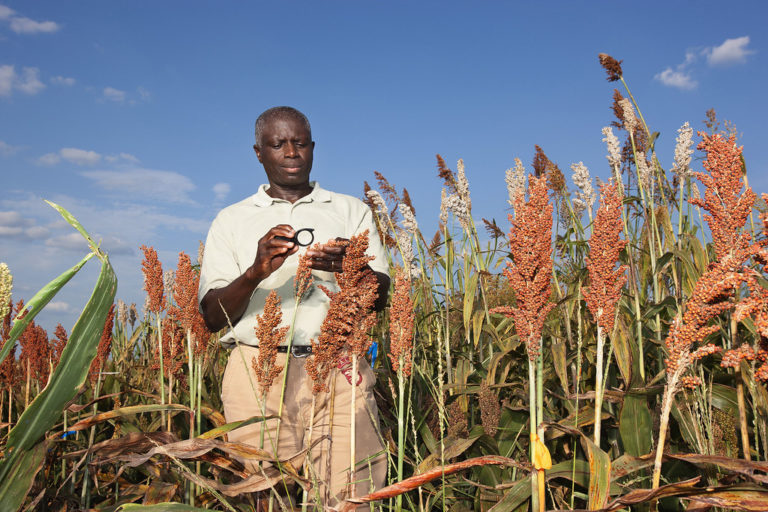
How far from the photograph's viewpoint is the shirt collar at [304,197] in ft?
10.5

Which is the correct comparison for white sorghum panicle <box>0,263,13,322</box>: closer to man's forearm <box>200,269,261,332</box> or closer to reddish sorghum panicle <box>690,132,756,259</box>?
man's forearm <box>200,269,261,332</box>

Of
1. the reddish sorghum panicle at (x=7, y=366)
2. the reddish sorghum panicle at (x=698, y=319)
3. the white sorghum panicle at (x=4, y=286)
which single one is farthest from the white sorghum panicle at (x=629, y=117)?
the reddish sorghum panicle at (x=7, y=366)

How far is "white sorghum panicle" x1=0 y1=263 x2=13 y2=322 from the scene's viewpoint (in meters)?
1.13

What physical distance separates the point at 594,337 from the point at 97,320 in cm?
242

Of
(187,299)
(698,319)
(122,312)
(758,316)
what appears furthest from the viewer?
(122,312)

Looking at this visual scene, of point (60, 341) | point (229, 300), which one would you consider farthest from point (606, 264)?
point (60, 341)

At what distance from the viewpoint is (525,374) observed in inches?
130

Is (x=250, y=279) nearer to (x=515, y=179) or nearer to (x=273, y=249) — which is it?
(x=273, y=249)

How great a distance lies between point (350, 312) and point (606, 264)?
787 millimetres

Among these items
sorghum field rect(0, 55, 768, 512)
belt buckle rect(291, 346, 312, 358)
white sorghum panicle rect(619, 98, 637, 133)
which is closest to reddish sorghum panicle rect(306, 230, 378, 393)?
sorghum field rect(0, 55, 768, 512)

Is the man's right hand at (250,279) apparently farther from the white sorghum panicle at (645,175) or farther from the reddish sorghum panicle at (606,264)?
the white sorghum panicle at (645,175)

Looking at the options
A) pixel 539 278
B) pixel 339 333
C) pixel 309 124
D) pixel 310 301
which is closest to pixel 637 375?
pixel 539 278

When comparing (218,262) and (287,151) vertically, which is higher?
(287,151)

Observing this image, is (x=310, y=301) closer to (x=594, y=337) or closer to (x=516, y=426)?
(x=516, y=426)
